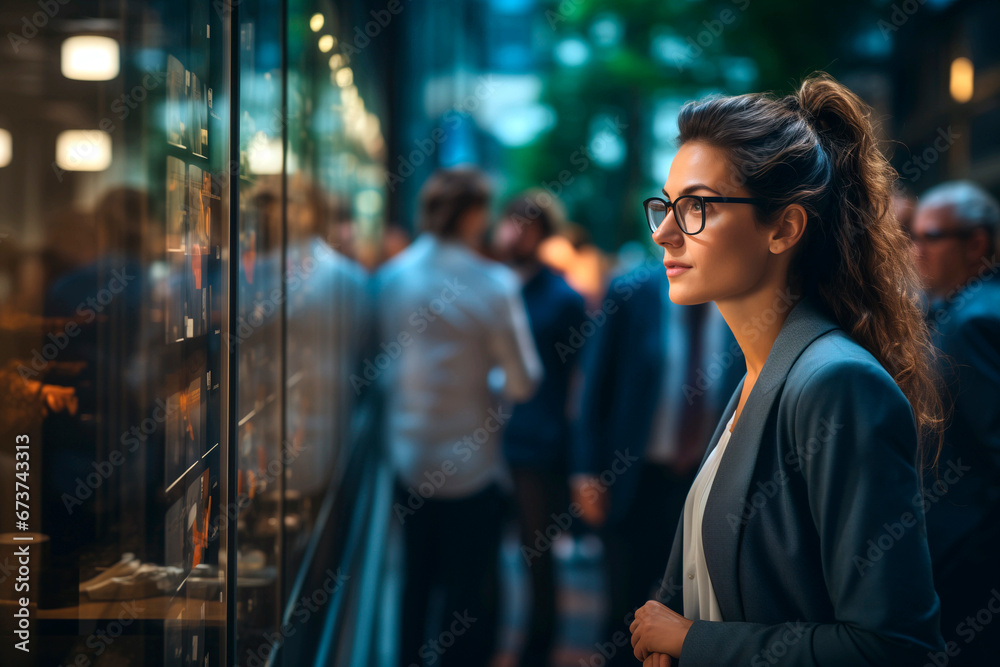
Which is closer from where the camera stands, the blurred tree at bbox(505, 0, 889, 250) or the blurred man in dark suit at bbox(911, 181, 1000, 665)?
the blurred man in dark suit at bbox(911, 181, 1000, 665)

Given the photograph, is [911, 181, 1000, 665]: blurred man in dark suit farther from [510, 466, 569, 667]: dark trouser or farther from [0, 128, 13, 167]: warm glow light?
[0, 128, 13, 167]: warm glow light

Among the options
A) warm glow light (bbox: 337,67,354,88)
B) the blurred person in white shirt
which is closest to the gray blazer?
the blurred person in white shirt

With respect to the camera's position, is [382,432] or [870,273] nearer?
[870,273]

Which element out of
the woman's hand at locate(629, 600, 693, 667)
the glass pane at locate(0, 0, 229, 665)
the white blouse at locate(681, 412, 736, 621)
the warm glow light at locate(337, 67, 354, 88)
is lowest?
the woman's hand at locate(629, 600, 693, 667)

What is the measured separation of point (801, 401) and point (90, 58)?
989 millimetres

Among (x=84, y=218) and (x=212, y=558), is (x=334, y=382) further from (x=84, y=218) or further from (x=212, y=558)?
(x=84, y=218)

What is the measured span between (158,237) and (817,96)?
1.01 m

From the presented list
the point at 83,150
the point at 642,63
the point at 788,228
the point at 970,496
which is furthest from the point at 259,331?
the point at 642,63

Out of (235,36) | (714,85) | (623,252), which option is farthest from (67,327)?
(623,252)

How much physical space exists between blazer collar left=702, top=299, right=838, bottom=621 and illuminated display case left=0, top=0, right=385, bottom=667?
0.80 meters

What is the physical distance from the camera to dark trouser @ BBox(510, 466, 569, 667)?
3.51 metres

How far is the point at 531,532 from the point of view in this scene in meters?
3.51

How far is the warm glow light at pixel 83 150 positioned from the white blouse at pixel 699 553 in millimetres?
952

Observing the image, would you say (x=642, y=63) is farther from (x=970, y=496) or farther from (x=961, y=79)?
(x=970, y=496)
